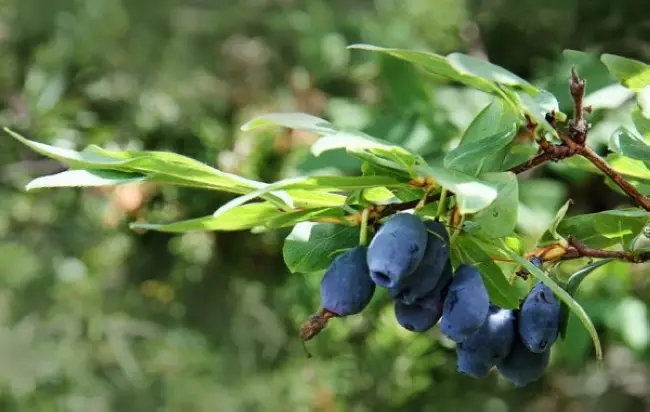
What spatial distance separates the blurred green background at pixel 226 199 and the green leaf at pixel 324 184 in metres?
0.56

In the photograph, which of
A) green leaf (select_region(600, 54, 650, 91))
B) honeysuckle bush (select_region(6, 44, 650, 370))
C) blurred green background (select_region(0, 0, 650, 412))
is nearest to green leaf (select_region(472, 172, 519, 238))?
honeysuckle bush (select_region(6, 44, 650, 370))

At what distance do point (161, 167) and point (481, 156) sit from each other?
143 millimetres

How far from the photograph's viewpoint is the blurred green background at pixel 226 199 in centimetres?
105

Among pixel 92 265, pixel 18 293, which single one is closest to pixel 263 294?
pixel 92 265

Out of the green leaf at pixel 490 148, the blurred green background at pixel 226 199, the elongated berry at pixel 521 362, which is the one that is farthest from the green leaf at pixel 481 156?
the blurred green background at pixel 226 199

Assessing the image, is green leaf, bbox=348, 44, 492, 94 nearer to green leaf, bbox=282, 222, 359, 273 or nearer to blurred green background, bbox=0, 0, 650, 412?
green leaf, bbox=282, 222, 359, 273

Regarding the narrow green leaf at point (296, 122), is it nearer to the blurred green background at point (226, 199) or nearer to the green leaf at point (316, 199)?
the green leaf at point (316, 199)

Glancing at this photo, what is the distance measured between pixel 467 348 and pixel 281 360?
851 millimetres

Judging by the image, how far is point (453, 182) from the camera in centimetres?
34

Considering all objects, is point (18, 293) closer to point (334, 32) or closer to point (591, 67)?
point (334, 32)

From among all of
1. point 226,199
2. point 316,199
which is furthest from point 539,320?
point 226,199

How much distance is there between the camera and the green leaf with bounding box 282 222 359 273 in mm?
428

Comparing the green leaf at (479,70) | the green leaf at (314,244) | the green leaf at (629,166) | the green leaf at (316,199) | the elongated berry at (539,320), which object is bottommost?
the elongated berry at (539,320)

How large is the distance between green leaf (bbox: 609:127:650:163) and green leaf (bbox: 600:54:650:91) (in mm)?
25
